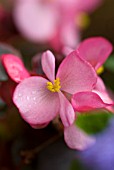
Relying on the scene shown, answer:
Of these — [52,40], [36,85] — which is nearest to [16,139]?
[36,85]

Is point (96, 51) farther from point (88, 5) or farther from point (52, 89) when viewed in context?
point (88, 5)

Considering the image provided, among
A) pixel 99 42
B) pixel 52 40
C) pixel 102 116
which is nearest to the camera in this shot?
pixel 102 116

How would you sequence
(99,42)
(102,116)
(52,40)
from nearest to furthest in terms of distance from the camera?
(102,116), (99,42), (52,40)

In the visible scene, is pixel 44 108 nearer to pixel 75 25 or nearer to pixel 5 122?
pixel 5 122

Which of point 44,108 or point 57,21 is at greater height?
point 44,108

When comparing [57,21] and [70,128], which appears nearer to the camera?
[70,128]

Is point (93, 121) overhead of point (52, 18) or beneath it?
overhead

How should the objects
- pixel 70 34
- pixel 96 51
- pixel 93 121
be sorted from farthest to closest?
pixel 70 34 < pixel 96 51 < pixel 93 121

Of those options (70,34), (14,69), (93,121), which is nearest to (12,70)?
(14,69)
